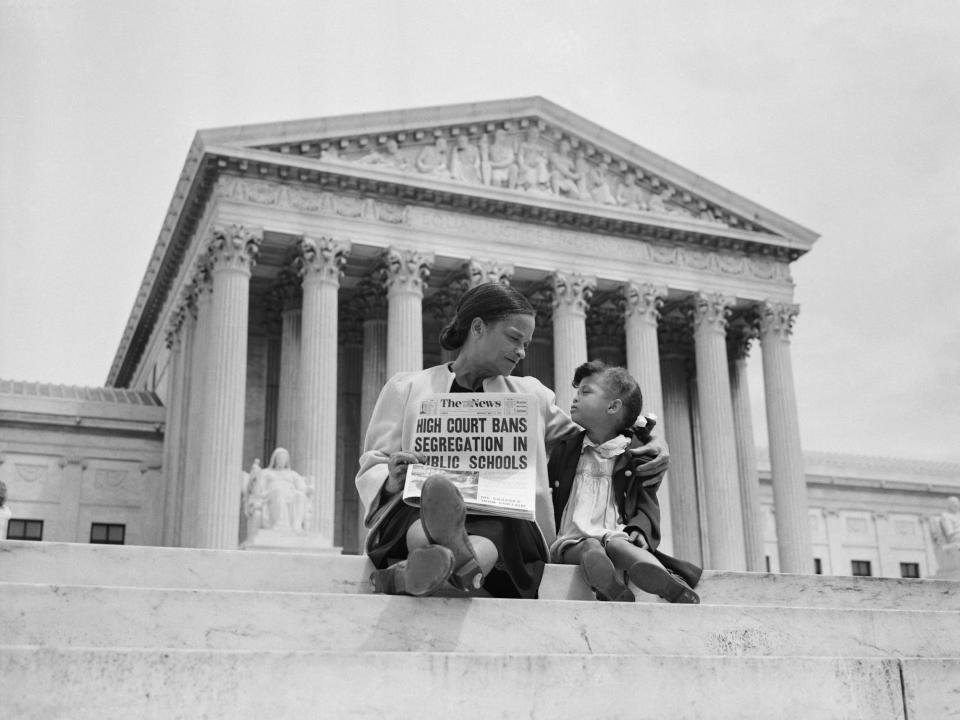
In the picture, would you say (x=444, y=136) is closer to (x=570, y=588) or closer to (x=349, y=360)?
(x=349, y=360)

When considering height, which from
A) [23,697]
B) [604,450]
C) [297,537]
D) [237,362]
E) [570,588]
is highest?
[237,362]

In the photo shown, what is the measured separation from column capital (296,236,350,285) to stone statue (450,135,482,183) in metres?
5.56

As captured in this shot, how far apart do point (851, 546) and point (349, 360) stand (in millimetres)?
28281

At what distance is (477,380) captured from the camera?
761 cm

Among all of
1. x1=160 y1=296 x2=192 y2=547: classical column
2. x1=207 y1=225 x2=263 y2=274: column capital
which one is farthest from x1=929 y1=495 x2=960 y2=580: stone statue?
x1=160 y1=296 x2=192 y2=547: classical column

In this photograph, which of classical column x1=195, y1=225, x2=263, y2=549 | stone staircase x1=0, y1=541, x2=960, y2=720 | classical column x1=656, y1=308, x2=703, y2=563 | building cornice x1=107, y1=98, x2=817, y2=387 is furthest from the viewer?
classical column x1=656, y1=308, x2=703, y2=563

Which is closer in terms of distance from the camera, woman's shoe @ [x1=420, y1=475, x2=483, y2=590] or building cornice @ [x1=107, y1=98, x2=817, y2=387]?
woman's shoe @ [x1=420, y1=475, x2=483, y2=590]

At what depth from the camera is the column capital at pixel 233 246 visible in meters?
34.8

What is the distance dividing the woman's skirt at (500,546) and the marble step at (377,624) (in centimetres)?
52

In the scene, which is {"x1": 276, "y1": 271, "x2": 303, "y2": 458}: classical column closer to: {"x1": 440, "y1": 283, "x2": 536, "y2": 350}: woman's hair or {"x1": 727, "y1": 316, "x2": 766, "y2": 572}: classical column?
{"x1": 727, "y1": 316, "x2": 766, "y2": 572}: classical column

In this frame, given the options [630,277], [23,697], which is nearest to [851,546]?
[630,277]

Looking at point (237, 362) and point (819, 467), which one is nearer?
point (237, 362)

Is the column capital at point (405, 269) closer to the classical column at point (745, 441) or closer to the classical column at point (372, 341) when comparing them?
the classical column at point (372, 341)

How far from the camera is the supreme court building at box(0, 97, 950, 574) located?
3491 cm
